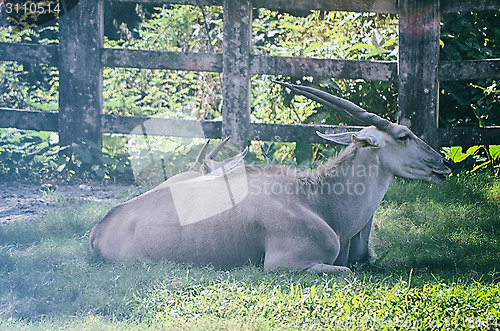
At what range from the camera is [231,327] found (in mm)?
4172

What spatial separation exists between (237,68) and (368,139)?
288cm

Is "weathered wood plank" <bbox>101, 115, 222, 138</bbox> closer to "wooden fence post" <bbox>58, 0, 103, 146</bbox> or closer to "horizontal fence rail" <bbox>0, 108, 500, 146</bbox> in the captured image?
"horizontal fence rail" <bbox>0, 108, 500, 146</bbox>

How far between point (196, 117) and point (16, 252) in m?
5.70

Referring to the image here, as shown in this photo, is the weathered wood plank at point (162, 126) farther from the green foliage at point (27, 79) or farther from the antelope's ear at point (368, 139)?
the antelope's ear at point (368, 139)

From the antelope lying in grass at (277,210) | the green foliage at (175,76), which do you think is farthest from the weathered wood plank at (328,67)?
the green foliage at (175,76)

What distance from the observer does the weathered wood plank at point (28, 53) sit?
28.1ft

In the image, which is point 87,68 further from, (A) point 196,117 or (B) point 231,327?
(B) point 231,327

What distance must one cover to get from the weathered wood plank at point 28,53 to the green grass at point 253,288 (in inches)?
100

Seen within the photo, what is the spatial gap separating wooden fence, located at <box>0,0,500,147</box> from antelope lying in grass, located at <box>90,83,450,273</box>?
2.19m

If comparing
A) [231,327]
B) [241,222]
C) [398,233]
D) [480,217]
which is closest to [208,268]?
[241,222]

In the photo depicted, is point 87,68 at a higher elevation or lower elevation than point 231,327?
higher

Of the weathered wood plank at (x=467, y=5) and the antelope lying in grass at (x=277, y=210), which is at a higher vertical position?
the weathered wood plank at (x=467, y=5)

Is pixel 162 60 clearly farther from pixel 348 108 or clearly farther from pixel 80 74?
pixel 348 108

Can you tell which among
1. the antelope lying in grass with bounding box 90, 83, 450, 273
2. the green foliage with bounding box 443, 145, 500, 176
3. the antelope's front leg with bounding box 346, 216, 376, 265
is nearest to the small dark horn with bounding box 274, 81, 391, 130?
the antelope lying in grass with bounding box 90, 83, 450, 273
